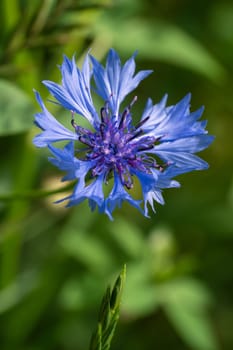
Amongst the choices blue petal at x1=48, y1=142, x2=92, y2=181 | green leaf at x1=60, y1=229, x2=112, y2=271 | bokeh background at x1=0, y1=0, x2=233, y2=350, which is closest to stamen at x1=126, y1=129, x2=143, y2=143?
blue petal at x1=48, y1=142, x2=92, y2=181

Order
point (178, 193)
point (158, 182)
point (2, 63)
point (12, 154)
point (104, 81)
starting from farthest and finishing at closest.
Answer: point (178, 193)
point (12, 154)
point (2, 63)
point (104, 81)
point (158, 182)

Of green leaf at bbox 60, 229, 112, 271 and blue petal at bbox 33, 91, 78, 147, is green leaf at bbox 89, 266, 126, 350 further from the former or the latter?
green leaf at bbox 60, 229, 112, 271

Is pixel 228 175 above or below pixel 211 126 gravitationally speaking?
below

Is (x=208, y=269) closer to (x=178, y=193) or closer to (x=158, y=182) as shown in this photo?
(x=178, y=193)

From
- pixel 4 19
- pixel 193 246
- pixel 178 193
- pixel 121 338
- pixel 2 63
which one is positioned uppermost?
pixel 4 19

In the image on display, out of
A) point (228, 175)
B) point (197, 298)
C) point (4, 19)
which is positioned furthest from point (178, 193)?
point (4, 19)

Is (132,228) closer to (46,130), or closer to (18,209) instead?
(18,209)

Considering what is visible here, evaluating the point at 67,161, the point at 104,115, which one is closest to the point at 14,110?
the point at 104,115
